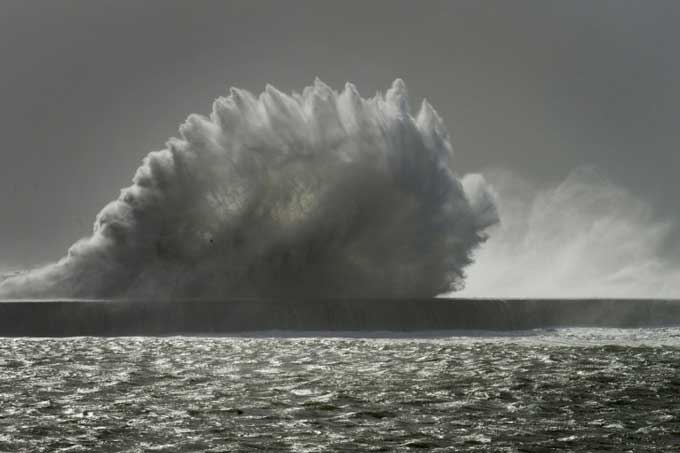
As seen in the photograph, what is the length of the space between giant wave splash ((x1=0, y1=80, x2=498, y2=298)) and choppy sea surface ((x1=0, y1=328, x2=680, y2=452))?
912 centimetres

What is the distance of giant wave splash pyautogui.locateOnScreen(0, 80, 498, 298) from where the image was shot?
23.7 m

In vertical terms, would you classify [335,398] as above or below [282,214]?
below

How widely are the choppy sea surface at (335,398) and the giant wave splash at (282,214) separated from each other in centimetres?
912

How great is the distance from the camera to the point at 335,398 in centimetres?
904

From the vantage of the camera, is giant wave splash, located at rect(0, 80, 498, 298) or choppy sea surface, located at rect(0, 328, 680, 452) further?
giant wave splash, located at rect(0, 80, 498, 298)

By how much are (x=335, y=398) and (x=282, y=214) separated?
629 inches

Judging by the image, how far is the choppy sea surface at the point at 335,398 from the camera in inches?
281

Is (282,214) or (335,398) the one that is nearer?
(335,398)

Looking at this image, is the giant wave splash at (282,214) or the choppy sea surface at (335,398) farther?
the giant wave splash at (282,214)

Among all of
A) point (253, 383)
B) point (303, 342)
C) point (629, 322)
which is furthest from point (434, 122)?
point (253, 383)

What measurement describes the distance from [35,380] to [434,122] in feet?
63.0

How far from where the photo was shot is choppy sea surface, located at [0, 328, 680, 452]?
23.5ft

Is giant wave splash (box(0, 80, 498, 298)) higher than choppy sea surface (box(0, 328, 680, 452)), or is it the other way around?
giant wave splash (box(0, 80, 498, 298))

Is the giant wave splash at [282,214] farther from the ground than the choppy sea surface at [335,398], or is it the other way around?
the giant wave splash at [282,214]
